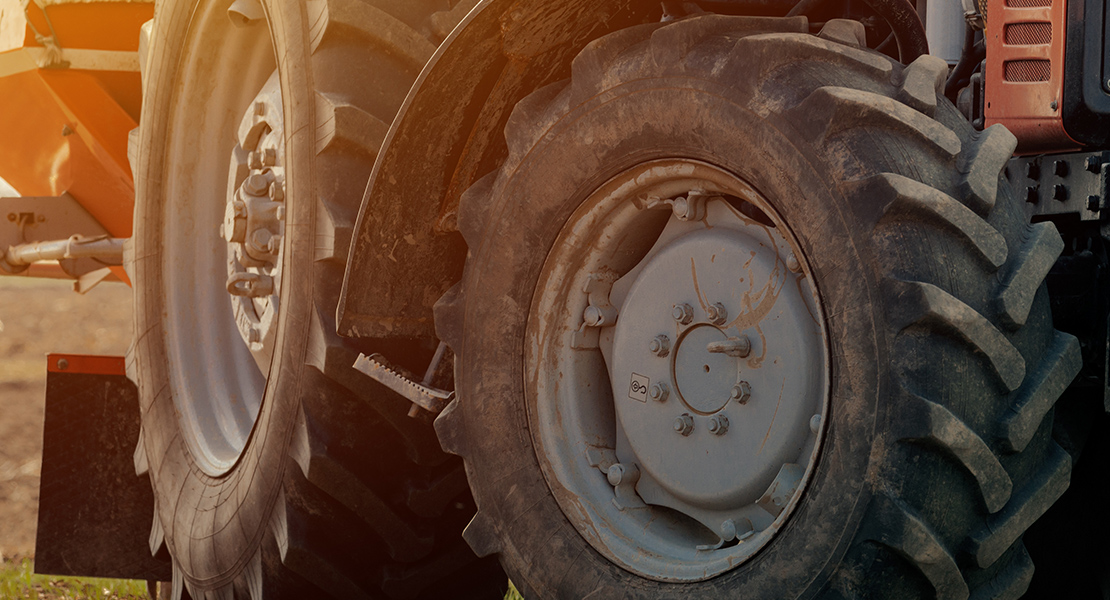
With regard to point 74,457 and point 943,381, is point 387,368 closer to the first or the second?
point 943,381

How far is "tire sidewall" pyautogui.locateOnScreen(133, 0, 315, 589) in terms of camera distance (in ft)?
7.57

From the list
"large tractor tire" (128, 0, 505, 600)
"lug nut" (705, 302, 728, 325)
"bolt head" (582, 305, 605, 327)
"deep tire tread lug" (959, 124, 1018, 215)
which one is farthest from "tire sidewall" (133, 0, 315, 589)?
"deep tire tread lug" (959, 124, 1018, 215)

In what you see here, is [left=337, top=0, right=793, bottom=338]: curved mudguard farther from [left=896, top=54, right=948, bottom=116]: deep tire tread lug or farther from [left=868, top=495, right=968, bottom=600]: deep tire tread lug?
[left=868, top=495, right=968, bottom=600]: deep tire tread lug

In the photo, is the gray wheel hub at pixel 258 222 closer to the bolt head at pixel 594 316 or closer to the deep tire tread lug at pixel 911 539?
the bolt head at pixel 594 316

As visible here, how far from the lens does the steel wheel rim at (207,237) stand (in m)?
3.02

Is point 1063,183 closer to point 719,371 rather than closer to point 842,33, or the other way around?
point 842,33

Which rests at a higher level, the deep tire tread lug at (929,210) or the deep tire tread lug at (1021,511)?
the deep tire tread lug at (929,210)

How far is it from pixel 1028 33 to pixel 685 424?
1.07m

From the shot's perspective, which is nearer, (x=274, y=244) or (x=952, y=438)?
(x=952, y=438)

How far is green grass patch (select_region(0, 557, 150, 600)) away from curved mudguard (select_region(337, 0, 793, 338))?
251 cm

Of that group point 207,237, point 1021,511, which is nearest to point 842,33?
point 1021,511

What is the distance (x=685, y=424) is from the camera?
169cm

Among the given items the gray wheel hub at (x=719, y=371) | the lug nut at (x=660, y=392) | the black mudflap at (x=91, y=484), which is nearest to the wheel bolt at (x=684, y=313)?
the gray wheel hub at (x=719, y=371)

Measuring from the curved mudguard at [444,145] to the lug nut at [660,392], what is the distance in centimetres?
60
